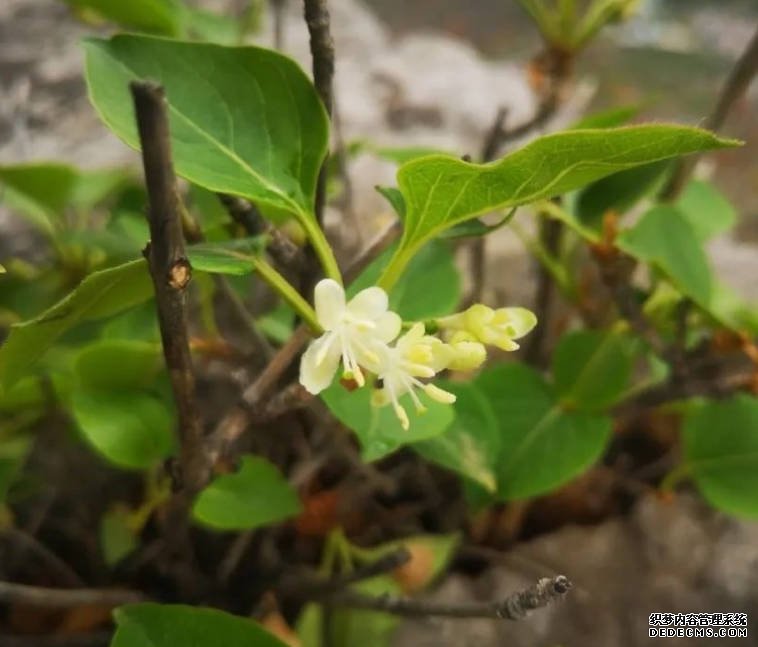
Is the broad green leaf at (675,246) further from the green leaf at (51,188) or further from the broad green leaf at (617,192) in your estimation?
the green leaf at (51,188)

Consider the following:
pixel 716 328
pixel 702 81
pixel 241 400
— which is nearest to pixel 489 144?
pixel 716 328

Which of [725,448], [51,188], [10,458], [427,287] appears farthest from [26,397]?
[725,448]

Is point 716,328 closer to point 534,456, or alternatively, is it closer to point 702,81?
point 534,456

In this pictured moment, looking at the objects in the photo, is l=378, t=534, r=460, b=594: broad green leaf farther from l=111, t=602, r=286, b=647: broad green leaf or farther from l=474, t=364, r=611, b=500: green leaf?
l=111, t=602, r=286, b=647: broad green leaf

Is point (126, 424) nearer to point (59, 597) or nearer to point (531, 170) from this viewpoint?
point (59, 597)

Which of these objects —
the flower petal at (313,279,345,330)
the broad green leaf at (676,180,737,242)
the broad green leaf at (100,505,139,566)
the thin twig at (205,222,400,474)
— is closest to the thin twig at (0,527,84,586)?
the broad green leaf at (100,505,139,566)
